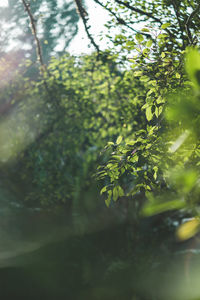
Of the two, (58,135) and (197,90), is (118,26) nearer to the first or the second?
(197,90)

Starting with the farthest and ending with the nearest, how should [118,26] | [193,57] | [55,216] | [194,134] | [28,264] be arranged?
[55,216]
[28,264]
[118,26]
[194,134]
[193,57]

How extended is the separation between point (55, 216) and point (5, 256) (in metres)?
1.37

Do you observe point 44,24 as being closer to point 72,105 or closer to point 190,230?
point 72,105

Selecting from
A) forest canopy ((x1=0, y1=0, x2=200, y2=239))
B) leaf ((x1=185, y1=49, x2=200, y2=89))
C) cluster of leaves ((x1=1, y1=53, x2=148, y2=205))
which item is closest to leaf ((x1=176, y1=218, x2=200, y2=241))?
leaf ((x1=185, y1=49, x2=200, y2=89))

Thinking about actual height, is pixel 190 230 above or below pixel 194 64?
below

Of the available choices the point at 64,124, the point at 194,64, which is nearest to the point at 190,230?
the point at 194,64

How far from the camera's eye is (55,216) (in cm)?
559

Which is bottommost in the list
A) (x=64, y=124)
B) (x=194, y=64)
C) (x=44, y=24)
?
(x=64, y=124)

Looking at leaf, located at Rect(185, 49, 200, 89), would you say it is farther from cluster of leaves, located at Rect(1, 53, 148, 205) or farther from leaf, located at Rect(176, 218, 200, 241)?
cluster of leaves, located at Rect(1, 53, 148, 205)

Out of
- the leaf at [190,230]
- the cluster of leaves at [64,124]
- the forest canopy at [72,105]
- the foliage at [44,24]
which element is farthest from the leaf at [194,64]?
the foliage at [44,24]

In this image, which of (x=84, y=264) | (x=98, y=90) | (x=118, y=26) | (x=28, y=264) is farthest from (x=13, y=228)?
(x=118, y=26)

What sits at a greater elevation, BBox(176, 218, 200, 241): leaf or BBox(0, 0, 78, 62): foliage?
BBox(0, 0, 78, 62): foliage

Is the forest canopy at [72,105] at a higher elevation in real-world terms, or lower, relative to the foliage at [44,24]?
lower

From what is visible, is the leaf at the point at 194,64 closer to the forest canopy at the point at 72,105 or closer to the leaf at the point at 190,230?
the leaf at the point at 190,230
